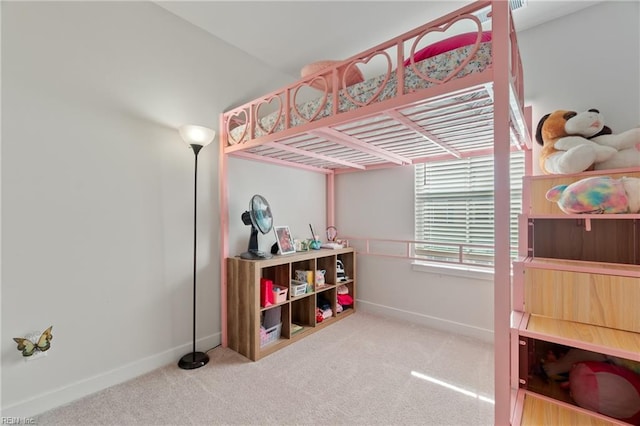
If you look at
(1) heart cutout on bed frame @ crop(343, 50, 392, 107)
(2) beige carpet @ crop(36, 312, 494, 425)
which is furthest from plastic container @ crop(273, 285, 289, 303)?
(1) heart cutout on bed frame @ crop(343, 50, 392, 107)

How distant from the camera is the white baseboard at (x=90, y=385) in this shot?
152cm

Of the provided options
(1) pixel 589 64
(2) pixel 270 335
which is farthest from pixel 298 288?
(1) pixel 589 64

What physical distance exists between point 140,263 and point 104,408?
867 mm

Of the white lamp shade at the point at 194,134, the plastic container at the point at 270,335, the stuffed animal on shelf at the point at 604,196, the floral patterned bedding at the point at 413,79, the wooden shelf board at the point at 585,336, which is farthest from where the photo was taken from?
the plastic container at the point at 270,335

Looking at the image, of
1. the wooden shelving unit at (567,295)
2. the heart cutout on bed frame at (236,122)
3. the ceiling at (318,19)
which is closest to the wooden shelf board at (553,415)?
the wooden shelving unit at (567,295)

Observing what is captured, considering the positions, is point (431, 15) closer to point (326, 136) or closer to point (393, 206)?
point (326, 136)

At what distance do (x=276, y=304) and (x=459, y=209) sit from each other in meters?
1.93

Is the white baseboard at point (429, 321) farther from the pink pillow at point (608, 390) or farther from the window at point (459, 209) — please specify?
the pink pillow at point (608, 390)

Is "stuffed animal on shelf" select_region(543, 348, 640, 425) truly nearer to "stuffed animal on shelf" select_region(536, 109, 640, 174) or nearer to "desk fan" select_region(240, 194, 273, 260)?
"stuffed animal on shelf" select_region(536, 109, 640, 174)

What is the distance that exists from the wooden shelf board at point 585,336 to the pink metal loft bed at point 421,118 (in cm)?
23

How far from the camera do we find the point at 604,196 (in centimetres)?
135

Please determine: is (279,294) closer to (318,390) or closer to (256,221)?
(256,221)

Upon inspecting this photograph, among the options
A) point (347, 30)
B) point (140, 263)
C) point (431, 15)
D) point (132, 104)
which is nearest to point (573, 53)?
point (431, 15)

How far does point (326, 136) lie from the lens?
1.92m
